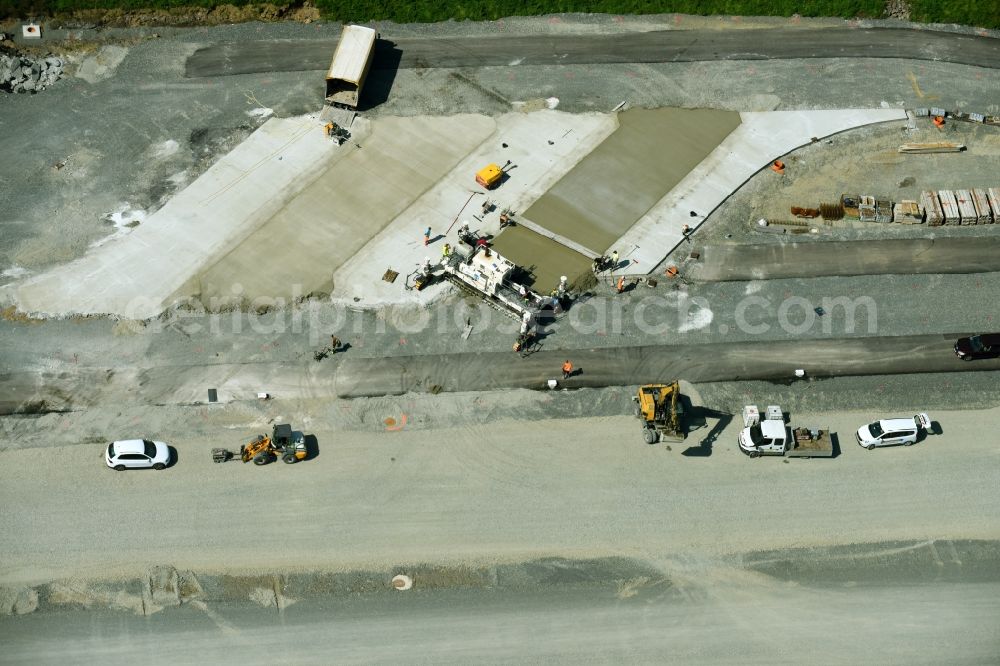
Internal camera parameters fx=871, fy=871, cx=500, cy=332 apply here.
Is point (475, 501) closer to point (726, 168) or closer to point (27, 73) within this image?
point (726, 168)

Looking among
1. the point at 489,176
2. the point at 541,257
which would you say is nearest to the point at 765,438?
the point at 541,257

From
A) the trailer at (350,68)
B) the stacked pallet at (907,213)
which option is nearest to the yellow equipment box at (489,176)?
the trailer at (350,68)

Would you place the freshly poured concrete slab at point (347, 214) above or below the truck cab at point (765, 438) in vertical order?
above

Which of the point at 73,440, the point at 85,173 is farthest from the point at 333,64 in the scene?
the point at 73,440

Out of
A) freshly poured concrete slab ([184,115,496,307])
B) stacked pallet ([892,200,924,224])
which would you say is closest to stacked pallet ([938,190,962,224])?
stacked pallet ([892,200,924,224])

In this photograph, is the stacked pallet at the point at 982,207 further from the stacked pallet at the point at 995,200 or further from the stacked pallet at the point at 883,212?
the stacked pallet at the point at 883,212
